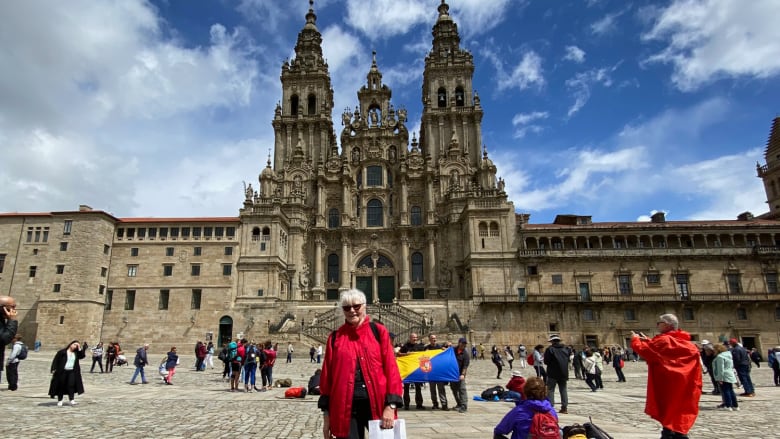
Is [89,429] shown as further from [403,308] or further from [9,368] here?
[403,308]

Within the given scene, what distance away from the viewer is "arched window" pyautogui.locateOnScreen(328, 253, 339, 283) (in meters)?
52.5

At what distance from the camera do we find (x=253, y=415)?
1126 cm

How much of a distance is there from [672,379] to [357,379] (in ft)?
13.7

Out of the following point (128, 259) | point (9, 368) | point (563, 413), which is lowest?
point (563, 413)

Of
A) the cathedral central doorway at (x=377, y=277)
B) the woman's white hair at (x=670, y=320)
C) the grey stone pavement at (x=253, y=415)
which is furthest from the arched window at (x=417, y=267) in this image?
the woman's white hair at (x=670, y=320)

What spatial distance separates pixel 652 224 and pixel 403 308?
2545 centimetres

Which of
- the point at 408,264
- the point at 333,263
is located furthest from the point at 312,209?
the point at 408,264

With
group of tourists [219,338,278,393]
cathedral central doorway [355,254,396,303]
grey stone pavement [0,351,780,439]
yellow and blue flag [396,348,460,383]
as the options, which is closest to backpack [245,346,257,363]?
group of tourists [219,338,278,393]

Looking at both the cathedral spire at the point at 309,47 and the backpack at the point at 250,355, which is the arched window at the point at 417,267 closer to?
the cathedral spire at the point at 309,47

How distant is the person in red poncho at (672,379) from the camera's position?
593 cm

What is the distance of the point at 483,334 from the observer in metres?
41.7

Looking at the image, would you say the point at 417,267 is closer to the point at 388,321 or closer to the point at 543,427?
the point at 388,321

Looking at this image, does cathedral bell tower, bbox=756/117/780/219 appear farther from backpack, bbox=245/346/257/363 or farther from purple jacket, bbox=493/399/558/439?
purple jacket, bbox=493/399/558/439

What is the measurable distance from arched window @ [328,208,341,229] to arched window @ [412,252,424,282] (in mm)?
9284
